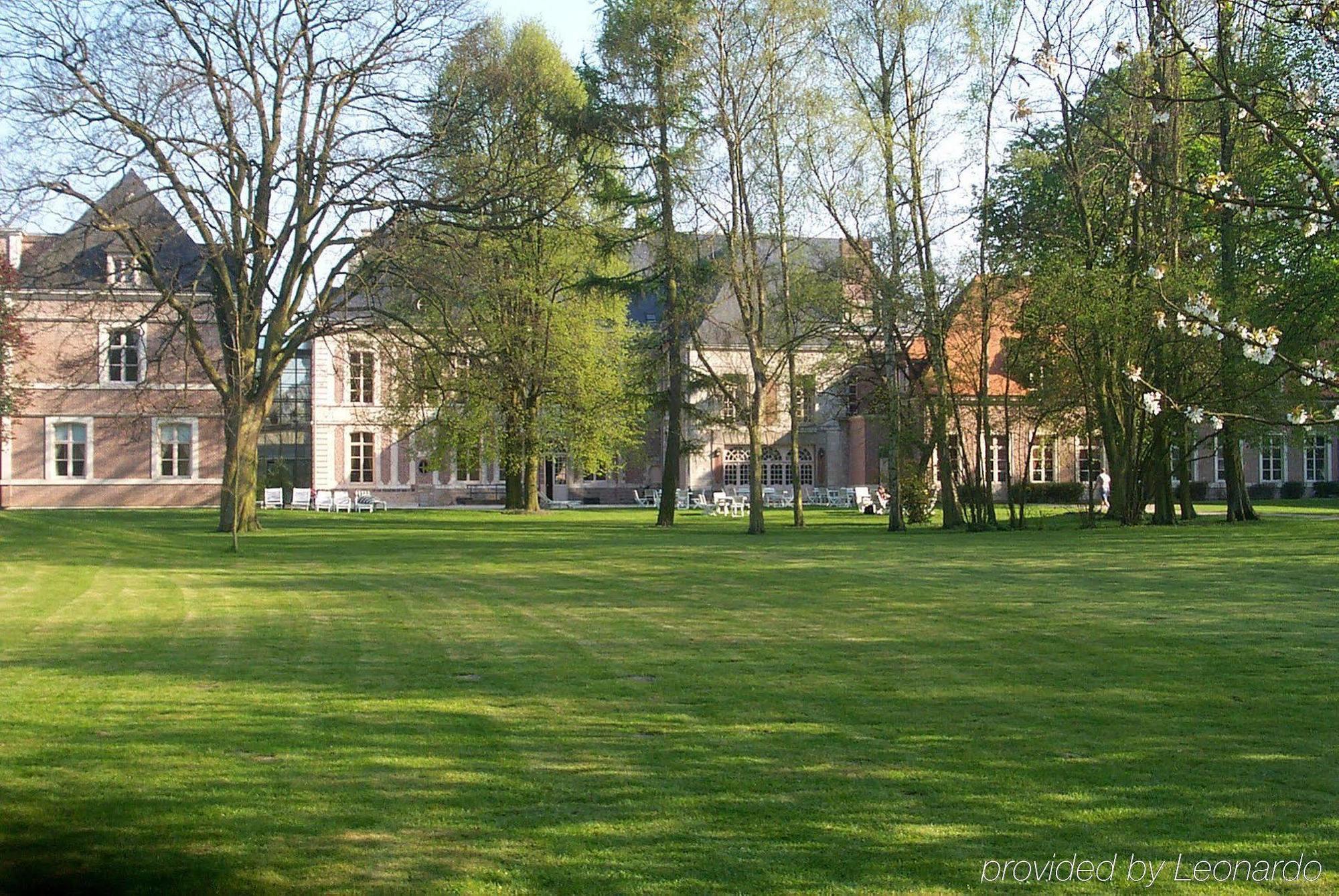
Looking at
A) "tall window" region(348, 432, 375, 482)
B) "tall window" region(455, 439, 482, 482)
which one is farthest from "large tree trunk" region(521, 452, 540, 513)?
"tall window" region(348, 432, 375, 482)

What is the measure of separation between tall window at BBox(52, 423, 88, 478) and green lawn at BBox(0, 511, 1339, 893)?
35714 mm

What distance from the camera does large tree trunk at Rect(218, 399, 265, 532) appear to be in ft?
87.5

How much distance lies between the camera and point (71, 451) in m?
47.5

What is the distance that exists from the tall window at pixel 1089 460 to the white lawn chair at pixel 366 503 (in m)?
25.9

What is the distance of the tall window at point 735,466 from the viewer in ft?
194

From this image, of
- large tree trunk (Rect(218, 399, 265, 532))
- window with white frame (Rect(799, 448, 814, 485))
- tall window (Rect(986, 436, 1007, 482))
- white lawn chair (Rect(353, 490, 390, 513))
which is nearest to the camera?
large tree trunk (Rect(218, 399, 265, 532))

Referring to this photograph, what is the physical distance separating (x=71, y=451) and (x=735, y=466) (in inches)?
1146

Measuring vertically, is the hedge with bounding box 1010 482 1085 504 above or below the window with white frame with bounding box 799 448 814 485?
below

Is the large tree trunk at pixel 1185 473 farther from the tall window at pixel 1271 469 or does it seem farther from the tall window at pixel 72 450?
the tall window at pixel 72 450

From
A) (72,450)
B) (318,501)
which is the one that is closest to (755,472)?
(318,501)

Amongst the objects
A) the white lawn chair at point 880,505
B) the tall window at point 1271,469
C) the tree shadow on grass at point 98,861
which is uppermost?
the tall window at point 1271,469

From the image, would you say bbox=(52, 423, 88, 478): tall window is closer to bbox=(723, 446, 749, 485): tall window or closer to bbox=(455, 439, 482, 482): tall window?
bbox=(455, 439, 482, 482): tall window

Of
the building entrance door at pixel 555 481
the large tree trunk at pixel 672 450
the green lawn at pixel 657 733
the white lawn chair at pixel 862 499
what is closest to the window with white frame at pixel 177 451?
the building entrance door at pixel 555 481

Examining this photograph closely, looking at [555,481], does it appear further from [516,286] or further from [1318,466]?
[1318,466]
